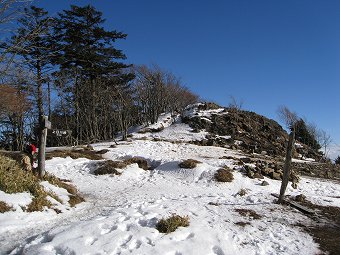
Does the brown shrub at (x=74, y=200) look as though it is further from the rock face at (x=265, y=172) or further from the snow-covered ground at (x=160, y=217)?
the rock face at (x=265, y=172)

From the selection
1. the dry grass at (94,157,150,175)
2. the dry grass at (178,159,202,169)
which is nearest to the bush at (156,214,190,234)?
the dry grass at (94,157,150,175)

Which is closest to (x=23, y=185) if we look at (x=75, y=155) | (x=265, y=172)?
(x=75, y=155)

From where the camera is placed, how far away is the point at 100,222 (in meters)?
8.47

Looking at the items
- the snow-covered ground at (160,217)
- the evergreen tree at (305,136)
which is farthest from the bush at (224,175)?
the evergreen tree at (305,136)

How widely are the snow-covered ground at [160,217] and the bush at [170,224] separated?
173 millimetres

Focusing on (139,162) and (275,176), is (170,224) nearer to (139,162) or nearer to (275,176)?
(275,176)

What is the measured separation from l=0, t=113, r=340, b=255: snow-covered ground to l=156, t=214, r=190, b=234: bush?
0.57 feet

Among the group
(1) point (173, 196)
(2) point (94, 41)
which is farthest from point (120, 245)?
(2) point (94, 41)

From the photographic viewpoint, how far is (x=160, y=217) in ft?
29.9

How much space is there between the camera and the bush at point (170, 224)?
814 cm

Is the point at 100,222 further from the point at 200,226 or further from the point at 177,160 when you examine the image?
the point at 177,160

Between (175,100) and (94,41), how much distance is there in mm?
21907

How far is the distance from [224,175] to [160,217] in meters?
8.68

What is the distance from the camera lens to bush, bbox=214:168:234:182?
664 inches
